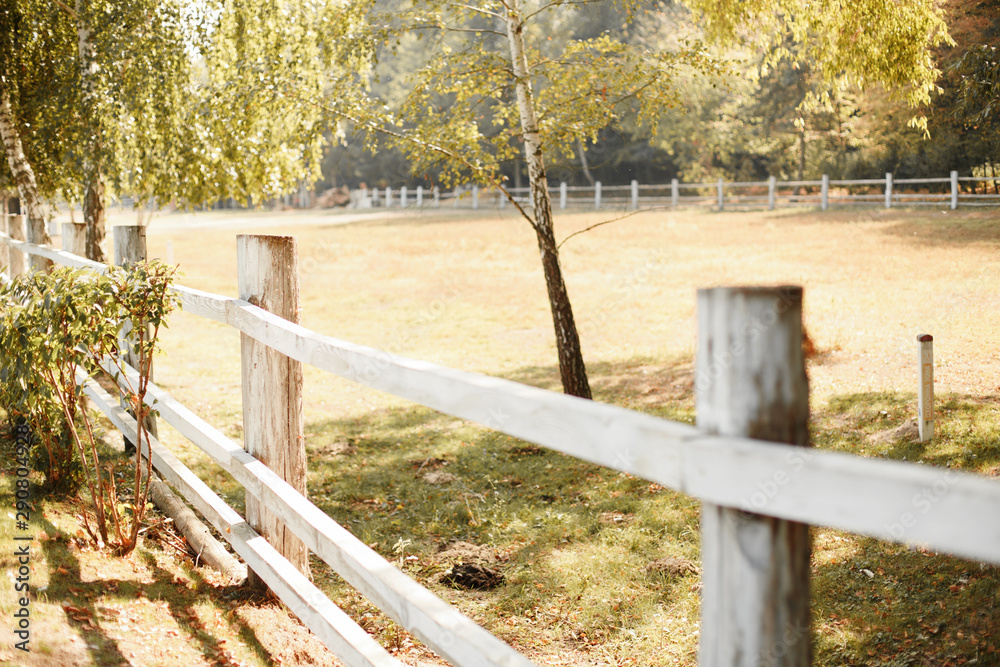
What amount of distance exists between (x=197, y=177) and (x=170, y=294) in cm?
Answer: 618

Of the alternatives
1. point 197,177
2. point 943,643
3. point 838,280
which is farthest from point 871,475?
point 838,280

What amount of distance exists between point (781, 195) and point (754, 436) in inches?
1295

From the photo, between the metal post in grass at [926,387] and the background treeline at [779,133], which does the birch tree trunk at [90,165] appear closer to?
the background treeline at [779,133]

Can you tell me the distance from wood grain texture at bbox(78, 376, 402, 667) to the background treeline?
524 cm

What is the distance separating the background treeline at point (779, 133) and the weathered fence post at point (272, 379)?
534cm

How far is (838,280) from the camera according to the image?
14.2 meters

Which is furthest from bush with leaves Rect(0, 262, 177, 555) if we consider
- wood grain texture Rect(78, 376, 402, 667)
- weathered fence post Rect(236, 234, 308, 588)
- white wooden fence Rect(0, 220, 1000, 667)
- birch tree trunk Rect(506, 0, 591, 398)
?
birch tree trunk Rect(506, 0, 591, 398)

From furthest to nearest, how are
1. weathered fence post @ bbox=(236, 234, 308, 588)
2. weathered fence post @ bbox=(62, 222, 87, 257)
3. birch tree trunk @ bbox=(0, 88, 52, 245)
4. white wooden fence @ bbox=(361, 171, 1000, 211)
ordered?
white wooden fence @ bbox=(361, 171, 1000, 211) < birch tree trunk @ bbox=(0, 88, 52, 245) < weathered fence post @ bbox=(62, 222, 87, 257) < weathered fence post @ bbox=(236, 234, 308, 588)

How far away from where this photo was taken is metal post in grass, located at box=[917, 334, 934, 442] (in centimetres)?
591

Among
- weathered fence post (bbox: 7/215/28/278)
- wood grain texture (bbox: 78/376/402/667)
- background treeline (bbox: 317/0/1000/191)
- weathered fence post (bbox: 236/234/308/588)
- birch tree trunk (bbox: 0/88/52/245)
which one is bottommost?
wood grain texture (bbox: 78/376/402/667)

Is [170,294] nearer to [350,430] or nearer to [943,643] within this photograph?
[943,643]

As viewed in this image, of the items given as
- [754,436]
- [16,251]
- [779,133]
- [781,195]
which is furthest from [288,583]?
[779,133]

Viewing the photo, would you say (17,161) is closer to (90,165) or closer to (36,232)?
(90,165)

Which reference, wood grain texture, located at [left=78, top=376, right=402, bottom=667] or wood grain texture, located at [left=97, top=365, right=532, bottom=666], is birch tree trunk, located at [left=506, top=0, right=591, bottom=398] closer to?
wood grain texture, located at [left=78, top=376, right=402, bottom=667]
